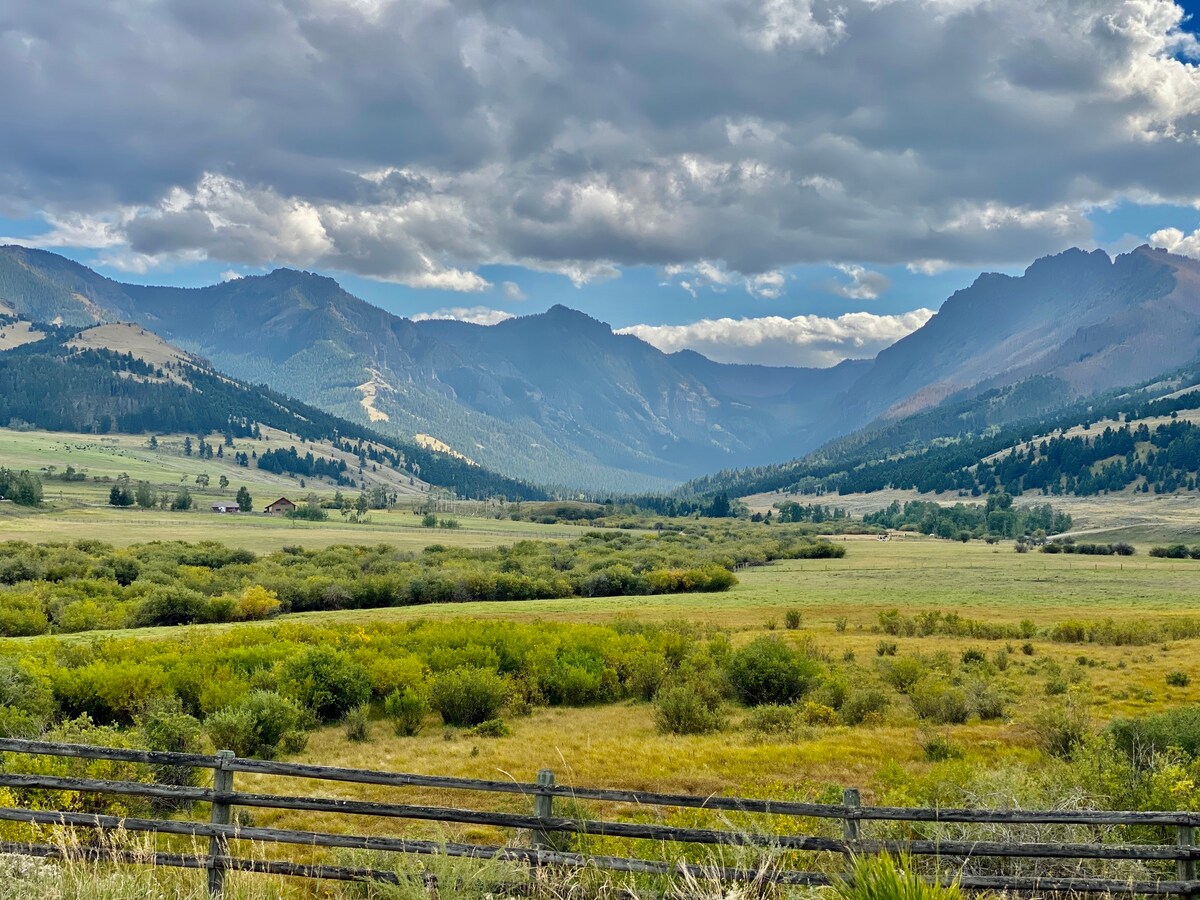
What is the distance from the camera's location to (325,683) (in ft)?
76.2

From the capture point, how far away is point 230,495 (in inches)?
7776

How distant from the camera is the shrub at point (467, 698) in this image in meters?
22.7

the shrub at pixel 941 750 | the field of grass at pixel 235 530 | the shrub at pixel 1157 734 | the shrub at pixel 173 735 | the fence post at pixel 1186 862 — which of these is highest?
the fence post at pixel 1186 862

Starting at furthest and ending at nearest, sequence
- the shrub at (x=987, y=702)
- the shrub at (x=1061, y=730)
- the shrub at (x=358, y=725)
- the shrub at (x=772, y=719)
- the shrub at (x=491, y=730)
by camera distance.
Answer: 1. the shrub at (x=987, y=702)
2. the shrub at (x=491, y=730)
3. the shrub at (x=772, y=719)
4. the shrub at (x=358, y=725)
5. the shrub at (x=1061, y=730)

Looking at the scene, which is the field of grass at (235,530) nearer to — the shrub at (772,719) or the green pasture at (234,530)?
the green pasture at (234,530)

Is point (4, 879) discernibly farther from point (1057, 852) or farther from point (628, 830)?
point (1057, 852)

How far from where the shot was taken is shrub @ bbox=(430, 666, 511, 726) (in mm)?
22719

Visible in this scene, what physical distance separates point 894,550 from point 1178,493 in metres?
117

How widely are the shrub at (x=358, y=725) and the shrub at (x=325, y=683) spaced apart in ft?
3.21

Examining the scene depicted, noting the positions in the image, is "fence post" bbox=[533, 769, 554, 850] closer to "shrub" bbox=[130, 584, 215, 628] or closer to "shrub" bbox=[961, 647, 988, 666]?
"shrub" bbox=[961, 647, 988, 666]

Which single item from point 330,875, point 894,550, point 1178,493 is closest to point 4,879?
point 330,875

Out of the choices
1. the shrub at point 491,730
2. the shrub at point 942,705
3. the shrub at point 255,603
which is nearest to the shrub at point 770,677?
the shrub at point 942,705

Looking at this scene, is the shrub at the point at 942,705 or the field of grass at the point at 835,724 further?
the shrub at the point at 942,705

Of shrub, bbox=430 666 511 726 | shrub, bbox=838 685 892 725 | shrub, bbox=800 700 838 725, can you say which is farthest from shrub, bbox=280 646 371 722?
shrub, bbox=838 685 892 725
